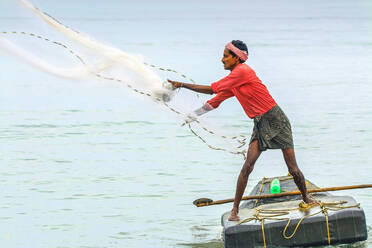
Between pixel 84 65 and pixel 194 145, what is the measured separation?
256 inches

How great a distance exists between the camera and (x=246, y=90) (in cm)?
840

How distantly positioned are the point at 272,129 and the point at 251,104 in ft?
1.00

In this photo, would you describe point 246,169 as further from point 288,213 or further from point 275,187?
point 275,187

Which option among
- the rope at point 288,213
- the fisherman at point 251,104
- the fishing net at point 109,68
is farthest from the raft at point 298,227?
the fishing net at point 109,68

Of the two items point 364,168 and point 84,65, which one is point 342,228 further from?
point 364,168

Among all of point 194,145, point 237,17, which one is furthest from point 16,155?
point 237,17

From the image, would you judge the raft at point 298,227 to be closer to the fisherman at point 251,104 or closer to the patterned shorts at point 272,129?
the fisherman at point 251,104

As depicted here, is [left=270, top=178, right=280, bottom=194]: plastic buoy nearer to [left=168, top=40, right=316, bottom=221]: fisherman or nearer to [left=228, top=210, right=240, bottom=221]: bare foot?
[left=168, top=40, right=316, bottom=221]: fisherman

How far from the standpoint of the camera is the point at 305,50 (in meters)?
31.5

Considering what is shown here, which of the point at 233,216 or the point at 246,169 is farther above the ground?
the point at 246,169

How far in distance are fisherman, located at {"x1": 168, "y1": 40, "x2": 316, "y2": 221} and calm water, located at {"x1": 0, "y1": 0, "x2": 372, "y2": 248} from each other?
133cm

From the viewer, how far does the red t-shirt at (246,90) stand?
832 cm

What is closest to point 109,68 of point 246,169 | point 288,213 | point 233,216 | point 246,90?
point 246,90

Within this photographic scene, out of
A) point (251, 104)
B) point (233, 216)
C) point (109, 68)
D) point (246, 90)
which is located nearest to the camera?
point (246, 90)
